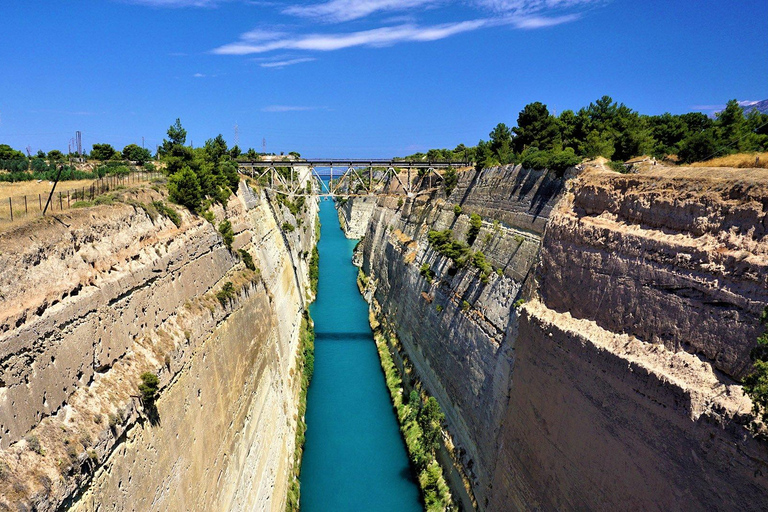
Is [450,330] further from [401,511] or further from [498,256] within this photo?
[401,511]

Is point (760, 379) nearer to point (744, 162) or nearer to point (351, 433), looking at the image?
point (744, 162)

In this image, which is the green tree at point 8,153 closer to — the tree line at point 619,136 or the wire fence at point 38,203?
the wire fence at point 38,203

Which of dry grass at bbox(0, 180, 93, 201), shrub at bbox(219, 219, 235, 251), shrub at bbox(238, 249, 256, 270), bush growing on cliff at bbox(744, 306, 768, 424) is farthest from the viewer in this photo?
shrub at bbox(238, 249, 256, 270)

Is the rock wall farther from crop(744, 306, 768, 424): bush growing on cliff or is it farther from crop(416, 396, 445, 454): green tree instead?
crop(744, 306, 768, 424): bush growing on cliff

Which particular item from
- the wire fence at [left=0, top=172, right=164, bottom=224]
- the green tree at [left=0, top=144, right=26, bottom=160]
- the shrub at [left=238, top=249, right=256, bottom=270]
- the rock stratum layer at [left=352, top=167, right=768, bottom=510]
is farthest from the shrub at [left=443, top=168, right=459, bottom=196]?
the green tree at [left=0, top=144, right=26, bottom=160]

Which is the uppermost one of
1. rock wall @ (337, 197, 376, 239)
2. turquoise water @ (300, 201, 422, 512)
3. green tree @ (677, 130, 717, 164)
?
green tree @ (677, 130, 717, 164)

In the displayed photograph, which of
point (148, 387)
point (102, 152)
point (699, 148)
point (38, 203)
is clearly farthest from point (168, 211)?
point (102, 152)

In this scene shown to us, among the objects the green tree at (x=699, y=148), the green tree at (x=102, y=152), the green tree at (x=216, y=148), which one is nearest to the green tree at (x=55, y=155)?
the green tree at (x=102, y=152)
